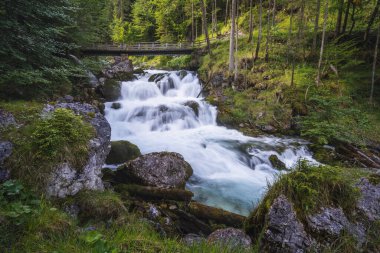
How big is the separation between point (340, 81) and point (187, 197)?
1476 cm

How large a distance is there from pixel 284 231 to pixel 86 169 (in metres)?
3.89

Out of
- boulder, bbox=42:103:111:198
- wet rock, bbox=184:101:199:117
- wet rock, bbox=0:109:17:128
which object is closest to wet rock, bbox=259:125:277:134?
wet rock, bbox=184:101:199:117

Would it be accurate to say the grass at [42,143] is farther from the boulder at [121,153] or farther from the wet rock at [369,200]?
the wet rock at [369,200]

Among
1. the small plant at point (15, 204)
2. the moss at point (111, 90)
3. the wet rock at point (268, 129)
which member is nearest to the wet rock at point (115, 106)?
the moss at point (111, 90)

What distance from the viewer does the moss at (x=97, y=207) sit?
15.1 feet

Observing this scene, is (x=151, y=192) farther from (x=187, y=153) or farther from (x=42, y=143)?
(x=187, y=153)

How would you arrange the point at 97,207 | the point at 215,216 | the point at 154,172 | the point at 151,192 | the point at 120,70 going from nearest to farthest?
the point at 97,207
the point at 215,216
the point at 151,192
the point at 154,172
the point at 120,70

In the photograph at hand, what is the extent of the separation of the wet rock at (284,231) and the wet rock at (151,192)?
3.15 meters

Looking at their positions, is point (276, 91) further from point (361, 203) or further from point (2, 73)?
point (2, 73)

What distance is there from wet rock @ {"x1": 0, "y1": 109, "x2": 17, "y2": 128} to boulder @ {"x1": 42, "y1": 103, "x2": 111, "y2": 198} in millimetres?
587

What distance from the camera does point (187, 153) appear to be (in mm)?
11500

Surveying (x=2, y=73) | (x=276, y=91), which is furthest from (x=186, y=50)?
(x=2, y=73)

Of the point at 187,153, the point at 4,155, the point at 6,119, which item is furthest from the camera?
the point at 187,153

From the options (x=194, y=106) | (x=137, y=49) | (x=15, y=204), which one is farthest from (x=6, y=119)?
(x=137, y=49)
